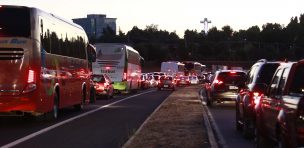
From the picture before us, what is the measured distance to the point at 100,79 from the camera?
1596 inches

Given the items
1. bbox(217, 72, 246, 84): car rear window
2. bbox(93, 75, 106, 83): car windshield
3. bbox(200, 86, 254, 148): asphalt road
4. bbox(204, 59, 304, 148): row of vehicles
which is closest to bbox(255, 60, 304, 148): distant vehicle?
bbox(204, 59, 304, 148): row of vehicles

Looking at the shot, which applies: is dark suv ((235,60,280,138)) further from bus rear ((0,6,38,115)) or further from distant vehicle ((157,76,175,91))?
distant vehicle ((157,76,175,91))

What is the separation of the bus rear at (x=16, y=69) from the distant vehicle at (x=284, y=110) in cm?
820

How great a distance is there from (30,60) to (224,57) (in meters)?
174

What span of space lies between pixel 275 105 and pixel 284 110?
1057 mm

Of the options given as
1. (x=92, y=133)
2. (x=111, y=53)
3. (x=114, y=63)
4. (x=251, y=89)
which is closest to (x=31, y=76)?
(x=92, y=133)

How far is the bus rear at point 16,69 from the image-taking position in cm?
1919

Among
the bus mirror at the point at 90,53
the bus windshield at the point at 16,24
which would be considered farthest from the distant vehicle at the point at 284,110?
the bus mirror at the point at 90,53

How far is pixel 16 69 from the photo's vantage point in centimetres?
1925

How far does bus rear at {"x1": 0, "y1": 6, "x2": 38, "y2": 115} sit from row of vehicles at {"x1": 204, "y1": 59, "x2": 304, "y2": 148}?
19.3ft

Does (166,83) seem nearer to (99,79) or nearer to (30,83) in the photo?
(99,79)

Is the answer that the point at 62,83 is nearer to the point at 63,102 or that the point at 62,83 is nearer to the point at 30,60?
the point at 63,102

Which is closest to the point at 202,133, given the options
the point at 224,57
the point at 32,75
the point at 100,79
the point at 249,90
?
the point at 249,90

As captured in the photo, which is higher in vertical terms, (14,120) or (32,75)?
(32,75)
